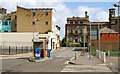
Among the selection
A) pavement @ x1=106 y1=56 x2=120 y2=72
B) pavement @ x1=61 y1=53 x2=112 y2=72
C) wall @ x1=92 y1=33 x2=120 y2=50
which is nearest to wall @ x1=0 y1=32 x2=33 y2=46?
wall @ x1=92 y1=33 x2=120 y2=50

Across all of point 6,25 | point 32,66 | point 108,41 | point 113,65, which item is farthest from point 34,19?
point 32,66

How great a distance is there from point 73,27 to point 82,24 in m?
4.24

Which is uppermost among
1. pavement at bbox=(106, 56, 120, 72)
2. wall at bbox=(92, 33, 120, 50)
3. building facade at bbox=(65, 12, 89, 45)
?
building facade at bbox=(65, 12, 89, 45)

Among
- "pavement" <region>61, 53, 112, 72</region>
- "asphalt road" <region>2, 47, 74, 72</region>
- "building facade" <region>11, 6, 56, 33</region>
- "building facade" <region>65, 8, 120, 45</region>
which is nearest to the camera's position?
"asphalt road" <region>2, 47, 74, 72</region>

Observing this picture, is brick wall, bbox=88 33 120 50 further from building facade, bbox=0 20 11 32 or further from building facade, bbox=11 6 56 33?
building facade, bbox=0 20 11 32

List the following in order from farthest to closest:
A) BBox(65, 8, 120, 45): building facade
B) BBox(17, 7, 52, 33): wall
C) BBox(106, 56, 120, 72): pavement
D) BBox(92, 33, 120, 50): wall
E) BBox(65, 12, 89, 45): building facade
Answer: BBox(65, 12, 89, 45): building facade < BBox(65, 8, 120, 45): building facade < BBox(17, 7, 52, 33): wall < BBox(92, 33, 120, 50): wall < BBox(106, 56, 120, 72): pavement

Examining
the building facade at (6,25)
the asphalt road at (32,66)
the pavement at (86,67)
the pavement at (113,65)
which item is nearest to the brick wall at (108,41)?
the building facade at (6,25)

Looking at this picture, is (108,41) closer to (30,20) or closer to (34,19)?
(34,19)

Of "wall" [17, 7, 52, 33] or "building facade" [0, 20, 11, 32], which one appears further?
"building facade" [0, 20, 11, 32]

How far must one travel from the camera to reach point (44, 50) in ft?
148

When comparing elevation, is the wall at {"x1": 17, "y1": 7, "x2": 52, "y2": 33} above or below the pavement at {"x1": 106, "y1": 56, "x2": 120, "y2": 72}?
above

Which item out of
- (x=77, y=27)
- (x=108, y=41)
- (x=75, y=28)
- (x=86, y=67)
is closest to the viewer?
(x=86, y=67)

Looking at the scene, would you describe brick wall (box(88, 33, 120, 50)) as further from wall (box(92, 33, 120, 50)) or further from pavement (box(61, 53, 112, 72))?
pavement (box(61, 53, 112, 72))

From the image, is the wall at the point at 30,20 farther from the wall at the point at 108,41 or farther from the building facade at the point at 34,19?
the wall at the point at 108,41
